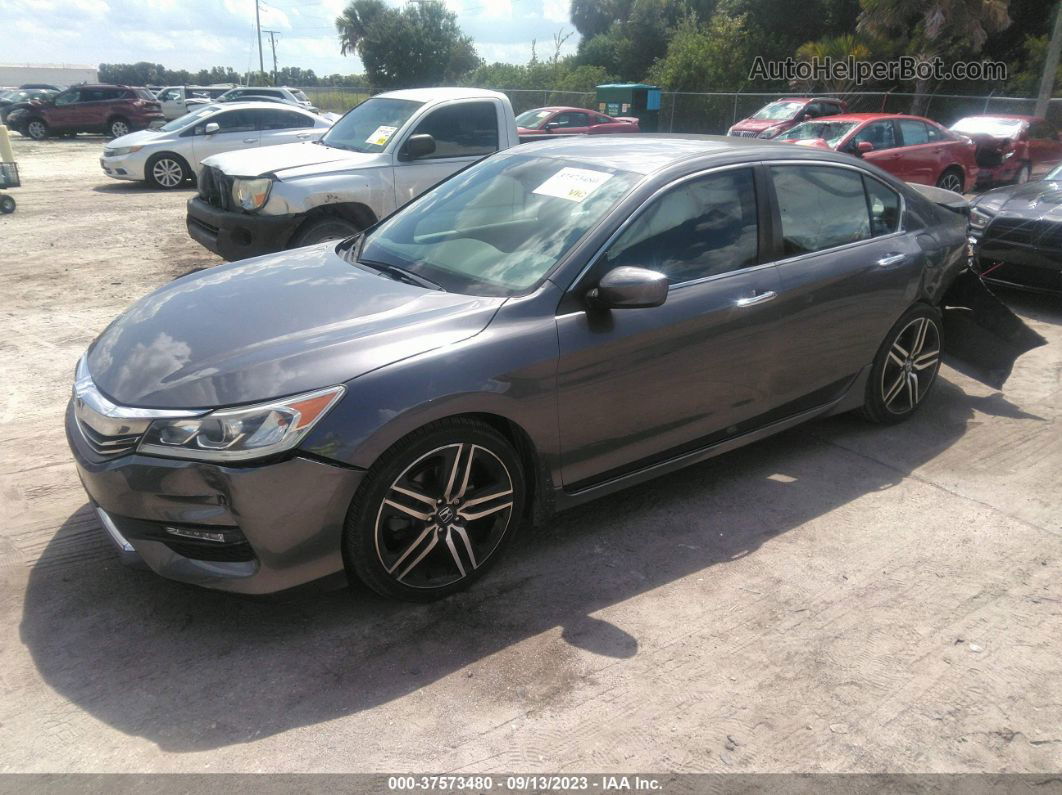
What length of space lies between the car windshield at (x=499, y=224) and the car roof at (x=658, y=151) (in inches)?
3.6

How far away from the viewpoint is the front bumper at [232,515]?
2809 millimetres

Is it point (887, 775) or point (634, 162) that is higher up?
point (634, 162)

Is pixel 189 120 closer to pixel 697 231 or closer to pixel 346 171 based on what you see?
pixel 346 171

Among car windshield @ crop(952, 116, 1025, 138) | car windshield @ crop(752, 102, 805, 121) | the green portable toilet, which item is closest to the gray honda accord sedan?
car windshield @ crop(952, 116, 1025, 138)

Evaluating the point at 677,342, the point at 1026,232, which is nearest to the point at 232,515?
the point at 677,342

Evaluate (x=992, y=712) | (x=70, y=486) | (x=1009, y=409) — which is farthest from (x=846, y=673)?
(x=70, y=486)

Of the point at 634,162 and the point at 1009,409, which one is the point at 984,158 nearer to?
the point at 1009,409

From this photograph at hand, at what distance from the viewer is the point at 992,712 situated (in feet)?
9.25

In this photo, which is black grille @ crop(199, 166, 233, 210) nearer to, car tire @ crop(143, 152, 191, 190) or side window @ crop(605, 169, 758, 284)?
side window @ crop(605, 169, 758, 284)

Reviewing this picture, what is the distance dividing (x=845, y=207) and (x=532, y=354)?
2.25 meters

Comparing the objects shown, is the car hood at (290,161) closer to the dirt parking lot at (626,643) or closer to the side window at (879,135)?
the dirt parking lot at (626,643)

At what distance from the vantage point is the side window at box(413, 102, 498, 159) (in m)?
8.05

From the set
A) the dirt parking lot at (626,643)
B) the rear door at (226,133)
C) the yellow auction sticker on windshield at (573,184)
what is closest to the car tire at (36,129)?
the rear door at (226,133)

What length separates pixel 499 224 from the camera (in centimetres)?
397
